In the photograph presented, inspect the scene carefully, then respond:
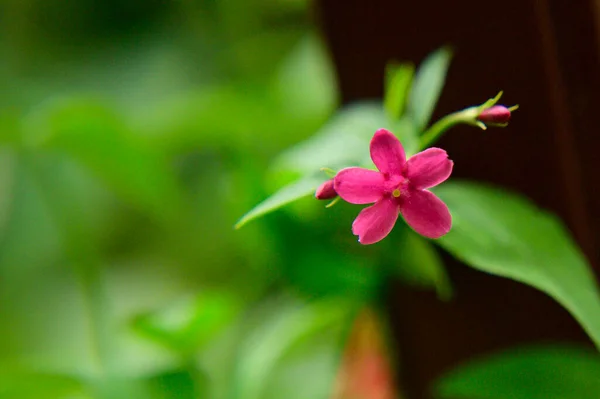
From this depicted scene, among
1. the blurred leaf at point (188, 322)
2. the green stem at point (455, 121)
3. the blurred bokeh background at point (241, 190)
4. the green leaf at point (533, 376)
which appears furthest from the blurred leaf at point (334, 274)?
the green stem at point (455, 121)

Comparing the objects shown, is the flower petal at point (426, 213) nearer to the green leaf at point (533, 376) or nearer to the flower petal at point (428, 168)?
the flower petal at point (428, 168)

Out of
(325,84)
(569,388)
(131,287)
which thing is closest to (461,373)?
(569,388)

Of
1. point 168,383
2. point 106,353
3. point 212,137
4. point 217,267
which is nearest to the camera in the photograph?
point 168,383

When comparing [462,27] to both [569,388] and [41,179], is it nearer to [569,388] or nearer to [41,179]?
[569,388]

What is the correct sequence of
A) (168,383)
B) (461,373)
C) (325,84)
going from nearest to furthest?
(461,373), (168,383), (325,84)

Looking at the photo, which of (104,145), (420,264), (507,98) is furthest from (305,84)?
(507,98)

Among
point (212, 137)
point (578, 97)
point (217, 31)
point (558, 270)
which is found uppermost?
point (217, 31)

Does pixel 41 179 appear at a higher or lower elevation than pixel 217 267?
higher
